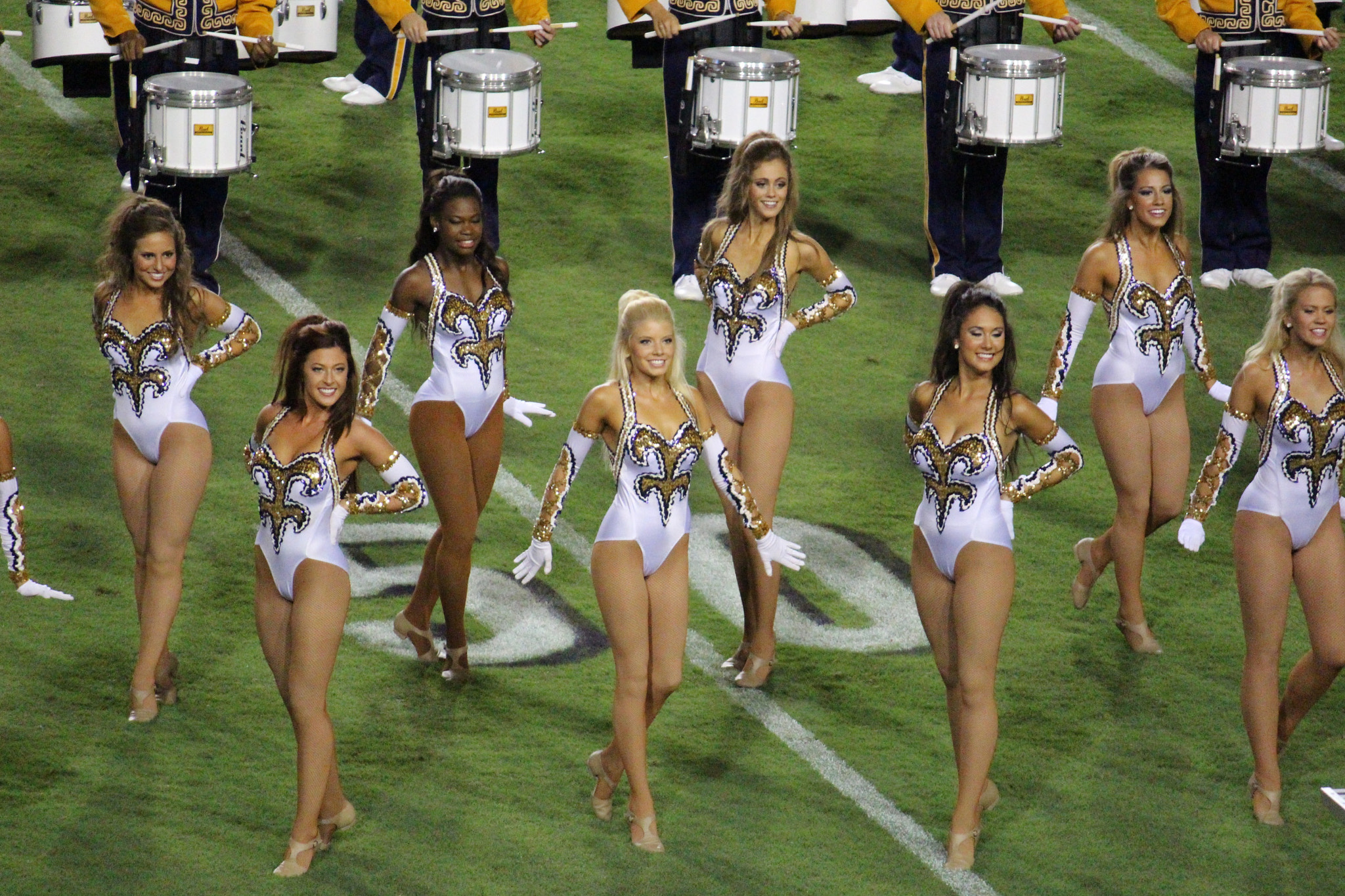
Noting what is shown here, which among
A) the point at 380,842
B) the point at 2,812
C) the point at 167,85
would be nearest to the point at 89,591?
the point at 2,812

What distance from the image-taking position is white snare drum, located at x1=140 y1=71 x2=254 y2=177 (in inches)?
352

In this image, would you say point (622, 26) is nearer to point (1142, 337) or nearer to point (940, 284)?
point (940, 284)

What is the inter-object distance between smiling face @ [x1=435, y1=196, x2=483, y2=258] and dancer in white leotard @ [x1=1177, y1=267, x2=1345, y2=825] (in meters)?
2.41

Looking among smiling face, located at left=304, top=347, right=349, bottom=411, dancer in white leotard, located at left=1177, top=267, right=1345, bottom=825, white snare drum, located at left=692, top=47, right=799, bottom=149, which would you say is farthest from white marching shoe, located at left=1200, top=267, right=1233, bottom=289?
smiling face, located at left=304, top=347, right=349, bottom=411

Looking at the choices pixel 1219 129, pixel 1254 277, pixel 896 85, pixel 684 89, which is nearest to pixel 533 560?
pixel 684 89

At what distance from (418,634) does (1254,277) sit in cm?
544

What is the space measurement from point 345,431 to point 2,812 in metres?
1.53

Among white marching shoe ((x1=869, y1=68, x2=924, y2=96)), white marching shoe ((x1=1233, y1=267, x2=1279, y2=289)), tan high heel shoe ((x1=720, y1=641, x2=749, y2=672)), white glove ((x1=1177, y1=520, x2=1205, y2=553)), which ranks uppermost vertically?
white marching shoe ((x1=869, y1=68, x2=924, y2=96))

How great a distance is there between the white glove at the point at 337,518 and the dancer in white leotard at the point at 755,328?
1584mm

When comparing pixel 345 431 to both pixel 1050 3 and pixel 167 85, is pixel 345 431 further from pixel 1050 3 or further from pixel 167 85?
pixel 1050 3

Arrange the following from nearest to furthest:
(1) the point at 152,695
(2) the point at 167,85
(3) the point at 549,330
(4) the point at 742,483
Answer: (4) the point at 742,483 < (1) the point at 152,695 < (2) the point at 167,85 < (3) the point at 549,330

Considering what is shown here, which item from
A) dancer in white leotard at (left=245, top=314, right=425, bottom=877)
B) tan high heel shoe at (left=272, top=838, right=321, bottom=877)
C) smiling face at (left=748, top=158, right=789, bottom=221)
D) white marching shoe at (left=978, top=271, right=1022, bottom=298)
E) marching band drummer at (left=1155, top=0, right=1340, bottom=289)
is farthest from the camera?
white marching shoe at (left=978, top=271, right=1022, bottom=298)

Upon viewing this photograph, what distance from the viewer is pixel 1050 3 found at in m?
10.1

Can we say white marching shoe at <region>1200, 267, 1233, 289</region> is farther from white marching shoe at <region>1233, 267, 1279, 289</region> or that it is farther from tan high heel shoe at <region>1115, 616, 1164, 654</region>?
tan high heel shoe at <region>1115, 616, 1164, 654</region>
